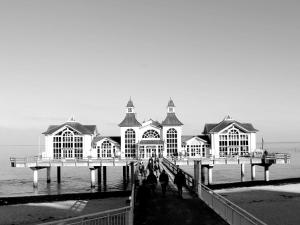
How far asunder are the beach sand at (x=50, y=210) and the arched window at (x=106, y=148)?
2089cm

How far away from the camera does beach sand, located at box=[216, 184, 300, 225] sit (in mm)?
26000

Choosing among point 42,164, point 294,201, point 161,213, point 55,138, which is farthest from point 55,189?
point 161,213

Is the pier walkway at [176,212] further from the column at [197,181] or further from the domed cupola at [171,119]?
the domed cupola at [171,119]

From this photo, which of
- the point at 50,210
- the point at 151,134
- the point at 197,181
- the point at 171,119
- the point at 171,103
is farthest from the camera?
the point at 171,103

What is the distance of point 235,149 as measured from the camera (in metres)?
55.1

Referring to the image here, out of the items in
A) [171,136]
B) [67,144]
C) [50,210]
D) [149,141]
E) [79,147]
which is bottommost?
[50,210]

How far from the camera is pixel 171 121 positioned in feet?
183

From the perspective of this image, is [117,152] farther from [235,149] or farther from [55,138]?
[235,149]

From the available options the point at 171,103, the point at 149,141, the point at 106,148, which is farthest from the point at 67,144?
the point at 171,103

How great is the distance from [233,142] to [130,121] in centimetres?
1520

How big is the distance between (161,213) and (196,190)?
16.1 ft

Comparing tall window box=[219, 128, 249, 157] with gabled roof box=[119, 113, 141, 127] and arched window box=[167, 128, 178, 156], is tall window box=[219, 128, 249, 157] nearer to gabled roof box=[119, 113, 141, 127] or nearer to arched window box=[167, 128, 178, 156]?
arched window box=[167, 128, 178, 156]

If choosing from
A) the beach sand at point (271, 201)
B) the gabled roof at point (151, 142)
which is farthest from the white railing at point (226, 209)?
the gabled roof at point (151, 142)

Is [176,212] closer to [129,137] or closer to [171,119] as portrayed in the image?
[129,137]
